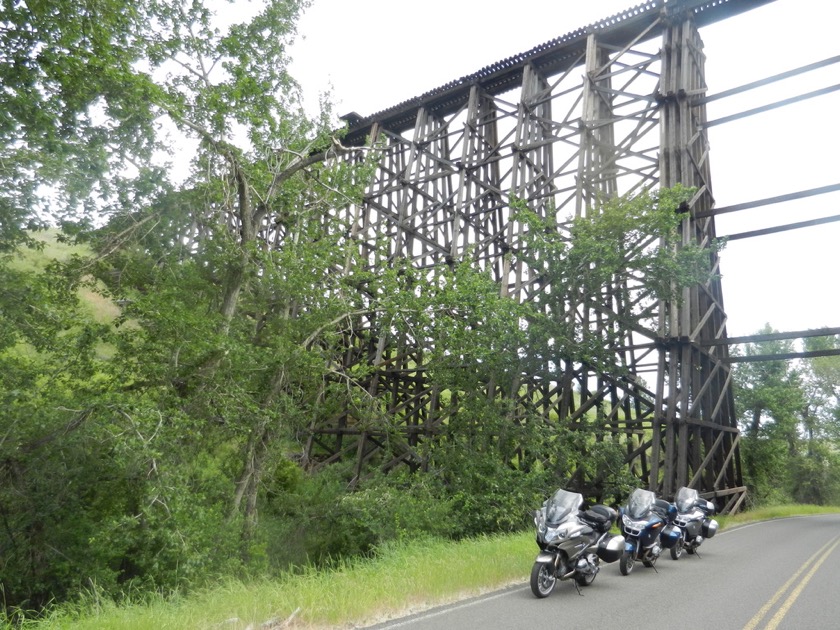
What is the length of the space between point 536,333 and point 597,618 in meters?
5.92

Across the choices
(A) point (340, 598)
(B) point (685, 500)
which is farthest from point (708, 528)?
(A) point (340, 598)

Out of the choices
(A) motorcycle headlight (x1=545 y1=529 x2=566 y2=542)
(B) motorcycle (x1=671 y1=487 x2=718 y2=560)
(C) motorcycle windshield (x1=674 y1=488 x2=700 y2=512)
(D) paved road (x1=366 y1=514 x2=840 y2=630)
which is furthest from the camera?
(C) motorcycle windshield (x1=674 y1=488 x2=700 y2=512)

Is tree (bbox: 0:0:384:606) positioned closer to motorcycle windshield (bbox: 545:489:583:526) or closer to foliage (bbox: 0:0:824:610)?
foliage (bbox: 0:0:824:610)

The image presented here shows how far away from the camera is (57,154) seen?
5.55 m

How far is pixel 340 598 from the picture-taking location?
423 centimetres

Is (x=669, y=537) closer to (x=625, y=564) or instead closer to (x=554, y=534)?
(x=625, y=564)

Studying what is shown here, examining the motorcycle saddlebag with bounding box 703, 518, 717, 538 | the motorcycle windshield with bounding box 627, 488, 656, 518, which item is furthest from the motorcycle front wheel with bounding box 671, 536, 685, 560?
the motorcycle windshield with bounding box 627, 488, 656, 518

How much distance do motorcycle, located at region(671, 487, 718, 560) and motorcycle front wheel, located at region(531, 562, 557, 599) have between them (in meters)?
3.15

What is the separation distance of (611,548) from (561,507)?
2.64ft

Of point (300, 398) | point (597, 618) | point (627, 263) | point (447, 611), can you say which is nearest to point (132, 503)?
point (300, 398)

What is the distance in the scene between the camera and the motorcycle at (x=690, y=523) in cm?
765

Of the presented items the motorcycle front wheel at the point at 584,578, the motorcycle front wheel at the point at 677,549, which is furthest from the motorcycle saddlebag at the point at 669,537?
the motorcycle front wheel at the point at 584,578

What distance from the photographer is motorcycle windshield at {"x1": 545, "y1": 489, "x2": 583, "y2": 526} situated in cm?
560

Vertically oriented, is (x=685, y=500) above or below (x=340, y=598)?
above
